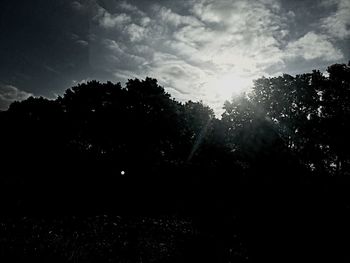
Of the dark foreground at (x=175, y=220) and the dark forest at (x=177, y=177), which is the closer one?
the dark foreground at (x=175, y=220)

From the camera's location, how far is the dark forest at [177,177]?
1162 cm

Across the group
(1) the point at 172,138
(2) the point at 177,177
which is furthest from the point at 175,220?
Result: (1) the point at 172,138

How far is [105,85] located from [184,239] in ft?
146

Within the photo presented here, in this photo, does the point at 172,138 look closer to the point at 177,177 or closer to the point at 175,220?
the point at 177,177

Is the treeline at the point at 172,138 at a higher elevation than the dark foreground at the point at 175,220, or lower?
higher

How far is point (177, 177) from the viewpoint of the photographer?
30.3 m

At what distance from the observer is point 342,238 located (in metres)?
14.7

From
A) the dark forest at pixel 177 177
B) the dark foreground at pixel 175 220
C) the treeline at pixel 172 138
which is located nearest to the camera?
the dark foreground at pixel 175 220

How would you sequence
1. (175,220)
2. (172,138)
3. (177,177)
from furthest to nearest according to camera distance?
1. (172,138)
2. (177,177)
3. (175,220)

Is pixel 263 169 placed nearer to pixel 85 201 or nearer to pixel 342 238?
pixel 342 238

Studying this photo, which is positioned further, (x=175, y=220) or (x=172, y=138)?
(x=172, y=138)

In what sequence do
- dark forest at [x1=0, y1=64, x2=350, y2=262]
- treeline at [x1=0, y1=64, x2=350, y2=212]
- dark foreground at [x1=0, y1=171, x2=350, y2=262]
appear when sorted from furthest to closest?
treeline at [x1=0, y1=64, x2=350, y2=212] → dark forest at [x1=0, y1=64, x2=350, y2=262] → dark foreground at [x1=0, y1=171, x2=350, y2=262]

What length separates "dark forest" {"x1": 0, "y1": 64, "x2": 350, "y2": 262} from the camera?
11625mm

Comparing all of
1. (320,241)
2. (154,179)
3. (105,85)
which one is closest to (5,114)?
(105,85)
